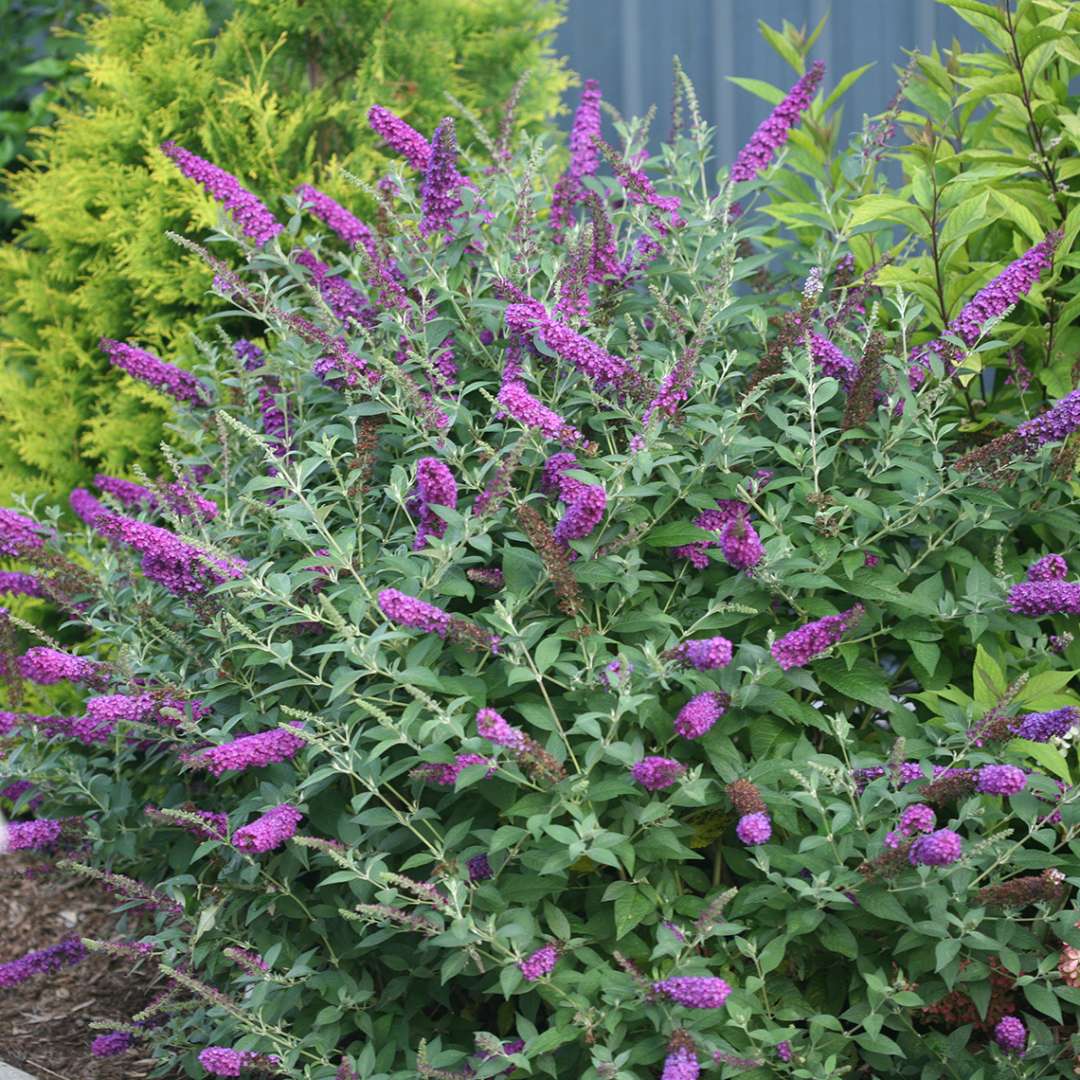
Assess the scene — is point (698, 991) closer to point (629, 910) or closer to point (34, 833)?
point (629, 910)

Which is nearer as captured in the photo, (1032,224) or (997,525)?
(997,525)

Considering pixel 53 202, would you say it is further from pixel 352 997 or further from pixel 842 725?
pixel 842 725

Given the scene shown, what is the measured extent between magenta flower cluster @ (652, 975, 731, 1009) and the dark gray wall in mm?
5822

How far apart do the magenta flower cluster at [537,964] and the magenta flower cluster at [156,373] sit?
1.55 metres

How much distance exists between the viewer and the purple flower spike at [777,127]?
311 centimetres

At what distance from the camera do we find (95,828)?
10.1 feet

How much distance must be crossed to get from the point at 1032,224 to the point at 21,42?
5857 mm

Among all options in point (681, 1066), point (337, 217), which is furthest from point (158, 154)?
point (681, 1066)

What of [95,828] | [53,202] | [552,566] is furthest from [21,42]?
[552,566]

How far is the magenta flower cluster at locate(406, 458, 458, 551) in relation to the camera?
237 cm

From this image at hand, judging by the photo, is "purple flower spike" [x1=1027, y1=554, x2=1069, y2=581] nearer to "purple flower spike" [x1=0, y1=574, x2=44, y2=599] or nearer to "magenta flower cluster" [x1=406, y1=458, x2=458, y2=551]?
"magenta flower cluster" [x1=406, y1=458, x2=458, y2=551]

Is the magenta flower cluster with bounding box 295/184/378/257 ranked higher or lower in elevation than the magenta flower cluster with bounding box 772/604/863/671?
higher

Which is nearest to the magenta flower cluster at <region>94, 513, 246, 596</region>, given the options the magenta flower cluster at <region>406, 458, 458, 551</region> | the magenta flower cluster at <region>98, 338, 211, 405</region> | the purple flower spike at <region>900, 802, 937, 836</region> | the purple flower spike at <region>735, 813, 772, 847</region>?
the magenta flower cluster at <region>406, 458, 458, 551</region>

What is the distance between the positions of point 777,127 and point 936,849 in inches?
65.2
